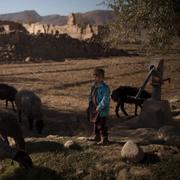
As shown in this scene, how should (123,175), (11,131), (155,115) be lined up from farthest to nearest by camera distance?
(155,115)
(11,131)
(123,175)

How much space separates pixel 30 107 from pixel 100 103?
6.27 m

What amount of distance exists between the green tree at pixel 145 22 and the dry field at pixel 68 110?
9.77 ft

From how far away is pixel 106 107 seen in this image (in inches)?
369

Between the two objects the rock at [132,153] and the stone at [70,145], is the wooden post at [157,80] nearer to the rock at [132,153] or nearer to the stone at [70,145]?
the stone at [70,145]

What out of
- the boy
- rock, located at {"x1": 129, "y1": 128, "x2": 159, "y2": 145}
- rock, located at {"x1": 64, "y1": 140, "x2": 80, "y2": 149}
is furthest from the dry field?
rock, located at {"x1": 129, "y1": 128, "x2": 159, "y2": 145}

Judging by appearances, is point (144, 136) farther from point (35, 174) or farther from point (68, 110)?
point (68, 110)

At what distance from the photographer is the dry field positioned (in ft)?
27.8

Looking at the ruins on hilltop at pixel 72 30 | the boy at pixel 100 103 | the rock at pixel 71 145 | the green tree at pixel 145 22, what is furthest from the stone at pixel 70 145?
the ruins on hilltop at pixel 72 30

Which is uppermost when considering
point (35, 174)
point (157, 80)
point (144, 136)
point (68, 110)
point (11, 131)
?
point (157, 80)

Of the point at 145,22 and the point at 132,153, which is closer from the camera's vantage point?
the point at 132,153

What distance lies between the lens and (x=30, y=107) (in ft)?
50.0

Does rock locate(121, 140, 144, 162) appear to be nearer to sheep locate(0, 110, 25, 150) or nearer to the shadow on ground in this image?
the shadow on ground

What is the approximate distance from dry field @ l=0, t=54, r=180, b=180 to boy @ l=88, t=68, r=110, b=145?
1.31 ft

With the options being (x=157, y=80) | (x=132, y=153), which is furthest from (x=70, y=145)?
(x=157, y=80)
